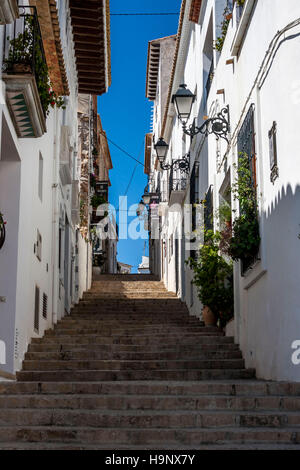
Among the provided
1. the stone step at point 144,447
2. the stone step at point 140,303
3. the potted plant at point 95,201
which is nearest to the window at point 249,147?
the stone step at point 144,447

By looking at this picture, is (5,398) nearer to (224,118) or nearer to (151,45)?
(224,118)

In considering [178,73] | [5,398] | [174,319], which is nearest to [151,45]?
[178,73]

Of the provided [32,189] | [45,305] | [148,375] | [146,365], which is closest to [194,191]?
[45,305]

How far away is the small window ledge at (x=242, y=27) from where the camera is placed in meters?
10.8

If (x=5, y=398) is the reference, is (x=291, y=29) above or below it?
above

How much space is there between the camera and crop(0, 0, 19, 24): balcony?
7.85m

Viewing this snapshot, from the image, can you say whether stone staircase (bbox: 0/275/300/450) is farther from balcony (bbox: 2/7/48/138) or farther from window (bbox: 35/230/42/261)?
balcony (bbox: 2/7/48/138)

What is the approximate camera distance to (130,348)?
41.8 ft

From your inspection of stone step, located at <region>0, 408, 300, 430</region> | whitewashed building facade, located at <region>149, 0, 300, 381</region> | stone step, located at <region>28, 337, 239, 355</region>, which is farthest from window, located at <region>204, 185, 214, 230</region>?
stone step, located at <region>0, 408, 300, 430</region>

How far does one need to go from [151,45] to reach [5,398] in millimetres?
27216

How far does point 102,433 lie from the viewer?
724 centimetres

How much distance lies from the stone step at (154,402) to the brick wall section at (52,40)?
716 centimetres

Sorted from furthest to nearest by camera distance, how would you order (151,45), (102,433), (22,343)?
(151,45) → (22,343) → (102,433)

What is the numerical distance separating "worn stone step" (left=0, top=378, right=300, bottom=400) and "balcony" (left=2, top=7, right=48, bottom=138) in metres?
A: 3.59
